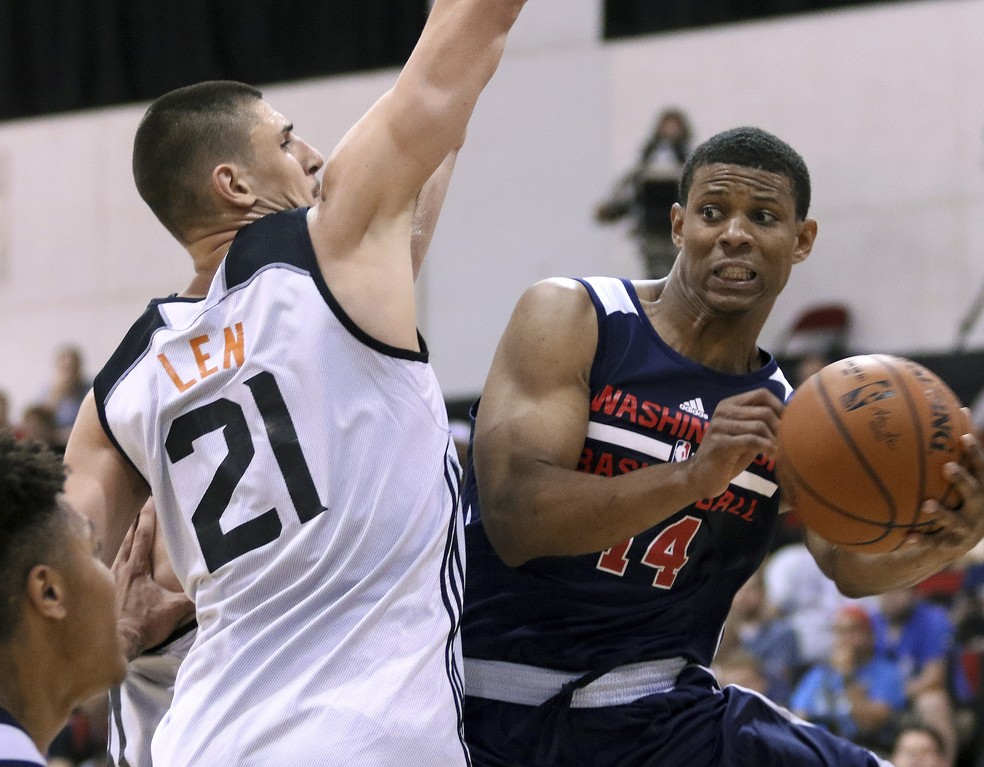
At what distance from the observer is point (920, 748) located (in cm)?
695

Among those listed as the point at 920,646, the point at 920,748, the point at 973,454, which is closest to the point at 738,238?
the point at 973,454

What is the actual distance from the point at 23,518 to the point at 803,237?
8.10 ft

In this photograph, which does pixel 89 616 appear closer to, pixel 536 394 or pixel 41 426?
pixel 536 394

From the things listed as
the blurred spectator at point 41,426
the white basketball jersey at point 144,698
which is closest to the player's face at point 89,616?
the white basketball jersey at point 144,698

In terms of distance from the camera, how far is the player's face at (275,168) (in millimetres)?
3307

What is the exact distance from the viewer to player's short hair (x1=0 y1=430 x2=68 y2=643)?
236 centimetres

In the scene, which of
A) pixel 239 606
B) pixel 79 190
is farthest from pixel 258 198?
pixel 79 190

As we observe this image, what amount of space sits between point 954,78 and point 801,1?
146 cm

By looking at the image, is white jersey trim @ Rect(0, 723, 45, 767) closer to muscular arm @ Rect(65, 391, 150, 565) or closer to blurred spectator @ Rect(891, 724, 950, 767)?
muscular arm @ Rect(65, 391, 150, 565)

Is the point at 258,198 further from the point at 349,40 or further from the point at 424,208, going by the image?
the point at 349,40

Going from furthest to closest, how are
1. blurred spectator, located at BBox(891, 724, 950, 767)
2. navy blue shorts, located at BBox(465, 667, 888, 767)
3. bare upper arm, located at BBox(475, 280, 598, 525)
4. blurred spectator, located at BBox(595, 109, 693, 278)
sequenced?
blurred spectator, located at BBox(595, 109, 693, 278)
blurred spectator, located at BBox(891, 724, 950, 767)
navy blue shorts, located at BBox(465, 667, 888, 767)
bare upper arm, located at BBox(475, 280, 598, 525)

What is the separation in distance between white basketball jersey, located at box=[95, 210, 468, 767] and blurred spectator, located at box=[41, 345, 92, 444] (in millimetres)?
9740

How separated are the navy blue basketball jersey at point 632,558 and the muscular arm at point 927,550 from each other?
0.33 meters

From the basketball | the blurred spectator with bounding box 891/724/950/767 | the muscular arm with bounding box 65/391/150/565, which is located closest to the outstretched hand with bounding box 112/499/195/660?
the muscular arm with bounding box 65/391/150/565
